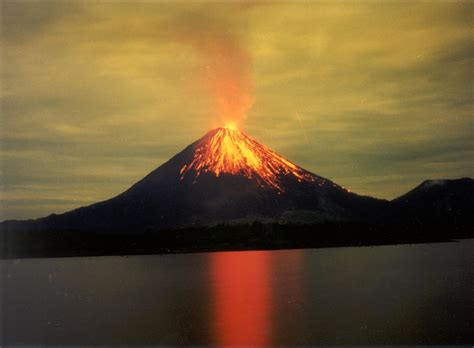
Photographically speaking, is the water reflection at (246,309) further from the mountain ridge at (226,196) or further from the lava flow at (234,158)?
the lava flow at (234,158)

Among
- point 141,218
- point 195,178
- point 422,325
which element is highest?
point 195,178

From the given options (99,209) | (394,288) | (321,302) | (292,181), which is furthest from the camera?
(292,181)

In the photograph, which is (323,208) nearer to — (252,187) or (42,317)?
(252,187)

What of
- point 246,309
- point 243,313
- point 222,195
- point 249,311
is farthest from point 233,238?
point 243,313

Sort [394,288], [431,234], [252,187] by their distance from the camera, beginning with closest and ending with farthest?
[394,288] → [252,187] → [431,234]

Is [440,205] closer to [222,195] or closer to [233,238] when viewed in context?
[233,238]

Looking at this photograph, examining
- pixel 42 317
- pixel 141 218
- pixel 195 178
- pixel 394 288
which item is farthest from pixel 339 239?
pixel 42 317

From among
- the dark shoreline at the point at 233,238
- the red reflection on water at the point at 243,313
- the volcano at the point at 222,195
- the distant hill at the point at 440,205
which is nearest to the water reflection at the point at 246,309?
the red reflection on water at the point at 243,313
